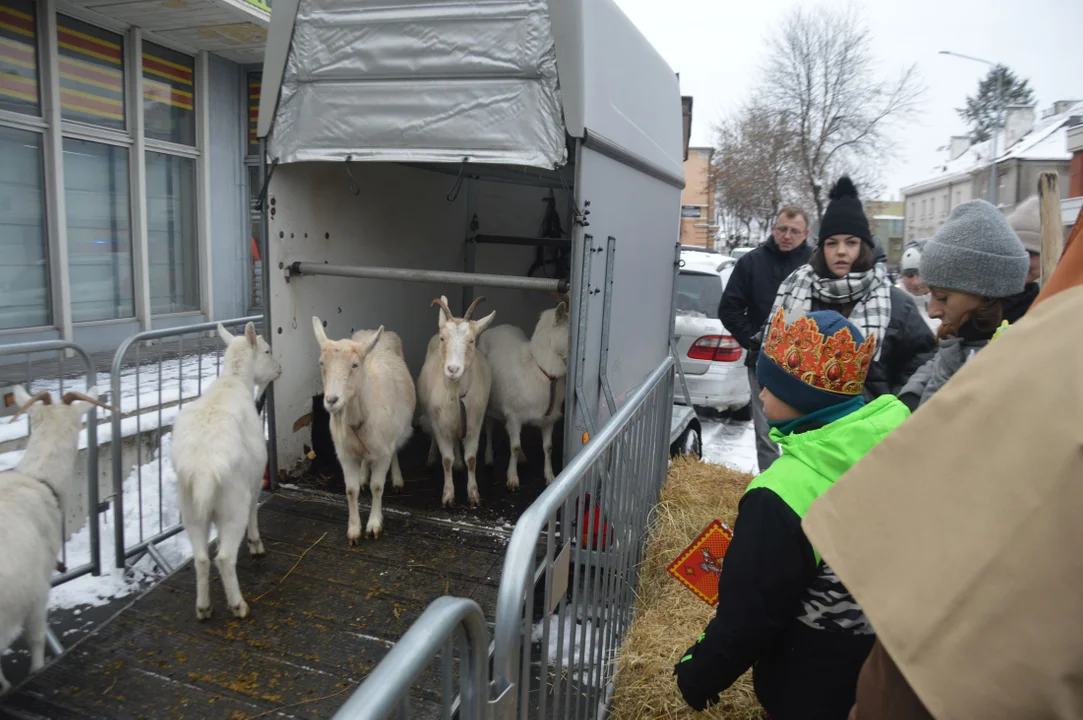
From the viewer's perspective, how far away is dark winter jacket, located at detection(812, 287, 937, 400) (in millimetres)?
4590

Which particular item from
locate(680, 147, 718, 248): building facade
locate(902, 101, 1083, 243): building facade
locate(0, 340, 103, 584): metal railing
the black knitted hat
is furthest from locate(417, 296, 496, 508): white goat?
locate(902, 101, 1083, 243): building facade

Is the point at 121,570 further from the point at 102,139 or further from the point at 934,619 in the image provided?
the point at 102,139

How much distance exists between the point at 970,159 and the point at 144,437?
53337mm

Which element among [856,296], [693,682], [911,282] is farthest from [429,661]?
[911,282]

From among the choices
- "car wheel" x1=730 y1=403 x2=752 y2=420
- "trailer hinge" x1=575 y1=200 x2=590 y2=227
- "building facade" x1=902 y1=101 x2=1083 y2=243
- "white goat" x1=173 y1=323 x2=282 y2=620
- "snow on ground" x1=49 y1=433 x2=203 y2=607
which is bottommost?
"snow on ground" x1=49 y1=433 x2=203 y2=607

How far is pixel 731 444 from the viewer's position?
9195mm

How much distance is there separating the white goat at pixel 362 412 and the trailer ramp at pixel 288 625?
10.9 inches

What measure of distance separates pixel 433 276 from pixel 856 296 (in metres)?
2.88

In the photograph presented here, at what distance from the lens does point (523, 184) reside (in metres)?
8.74

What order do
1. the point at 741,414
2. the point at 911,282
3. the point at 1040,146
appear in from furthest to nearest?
the point at 1040,146 < the point at 741,414 < the point at 911,282

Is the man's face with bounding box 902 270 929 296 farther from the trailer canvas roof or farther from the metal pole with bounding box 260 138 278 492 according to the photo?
the metal pole with bounding box 260 138 278 492

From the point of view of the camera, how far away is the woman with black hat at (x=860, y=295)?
4.50 metres

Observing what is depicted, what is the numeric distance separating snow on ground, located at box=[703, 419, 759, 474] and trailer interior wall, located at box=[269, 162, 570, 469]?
107 inches

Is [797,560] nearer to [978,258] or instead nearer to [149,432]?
[978,258]
